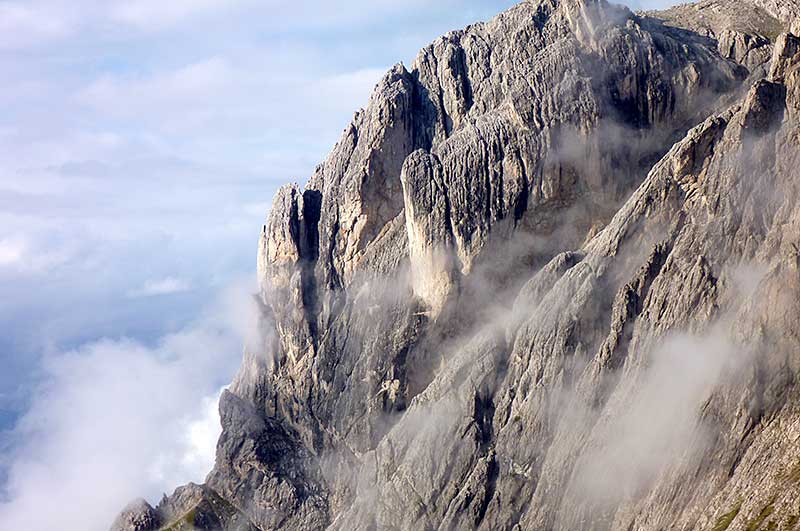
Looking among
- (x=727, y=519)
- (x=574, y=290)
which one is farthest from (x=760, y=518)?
(x=574, y=290)

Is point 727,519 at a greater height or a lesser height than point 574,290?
lesser

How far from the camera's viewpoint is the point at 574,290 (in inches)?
6368

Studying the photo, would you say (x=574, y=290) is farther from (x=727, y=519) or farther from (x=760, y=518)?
(x=760, y=518)

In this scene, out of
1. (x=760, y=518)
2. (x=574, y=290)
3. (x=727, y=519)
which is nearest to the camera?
(x=760, y=518)

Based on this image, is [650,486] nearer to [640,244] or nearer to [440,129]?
[640,244]

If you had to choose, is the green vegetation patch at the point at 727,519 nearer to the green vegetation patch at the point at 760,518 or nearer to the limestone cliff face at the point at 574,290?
the limestone cliff face at the point at 574,290

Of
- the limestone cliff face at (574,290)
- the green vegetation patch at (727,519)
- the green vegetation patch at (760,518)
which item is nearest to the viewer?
the green vegetation patch at (760,518)

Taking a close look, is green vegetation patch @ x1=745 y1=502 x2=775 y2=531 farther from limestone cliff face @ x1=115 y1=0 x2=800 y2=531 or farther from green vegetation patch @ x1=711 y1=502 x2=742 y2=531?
green vegetation patch @ x1=711 y1=502 x2=742 y2=531

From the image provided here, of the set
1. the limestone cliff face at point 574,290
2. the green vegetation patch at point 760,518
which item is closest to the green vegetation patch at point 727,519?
the limestone cliff face at point 574,290

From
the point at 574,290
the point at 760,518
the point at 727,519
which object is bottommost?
the point at 760,518

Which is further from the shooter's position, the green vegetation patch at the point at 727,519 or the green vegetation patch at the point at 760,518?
the green vegetation patch at the point at 727,519

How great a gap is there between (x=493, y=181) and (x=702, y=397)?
51.0 metres

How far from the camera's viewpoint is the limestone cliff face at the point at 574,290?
14412cm

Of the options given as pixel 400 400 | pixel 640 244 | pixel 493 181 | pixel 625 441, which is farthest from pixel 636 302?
pixel 400 400
